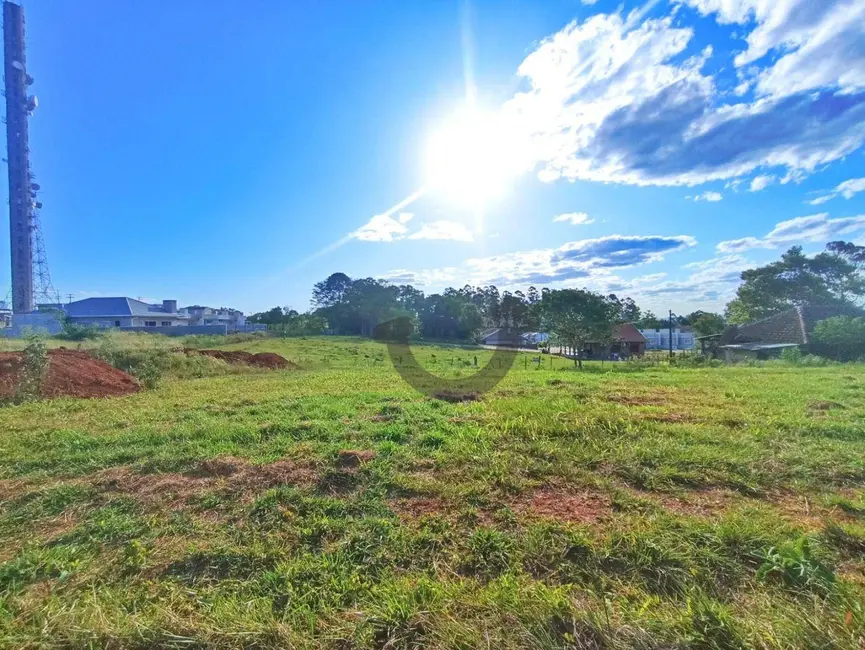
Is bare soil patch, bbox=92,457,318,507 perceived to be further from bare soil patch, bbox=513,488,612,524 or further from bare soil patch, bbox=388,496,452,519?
bare soil patch, bbox=513,488,612,524

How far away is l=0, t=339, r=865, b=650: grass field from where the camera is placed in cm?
188

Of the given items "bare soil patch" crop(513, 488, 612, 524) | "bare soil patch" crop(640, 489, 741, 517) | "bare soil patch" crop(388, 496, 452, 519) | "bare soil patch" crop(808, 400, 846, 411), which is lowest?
"bare soil patch" crop(388, 496, 452, 519)

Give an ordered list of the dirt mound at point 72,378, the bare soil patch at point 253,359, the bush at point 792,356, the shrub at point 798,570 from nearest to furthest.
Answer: the shrub at point 798,570, the dirt mound at point 72,378, the bare soil patch at point 253,359, the bush at point 792,356

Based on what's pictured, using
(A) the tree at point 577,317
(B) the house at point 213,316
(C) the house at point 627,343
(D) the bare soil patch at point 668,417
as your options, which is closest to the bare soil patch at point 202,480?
(D) the bare soil patch at point 668,417

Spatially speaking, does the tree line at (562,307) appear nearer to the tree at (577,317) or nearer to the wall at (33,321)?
the tree at (577,317)

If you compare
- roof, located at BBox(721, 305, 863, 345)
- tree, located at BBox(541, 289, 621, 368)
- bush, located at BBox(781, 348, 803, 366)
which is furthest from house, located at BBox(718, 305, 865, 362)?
tree, located at BBox(541, 289, 621, 368)

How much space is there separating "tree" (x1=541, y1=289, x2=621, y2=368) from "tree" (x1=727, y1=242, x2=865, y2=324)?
2174cm

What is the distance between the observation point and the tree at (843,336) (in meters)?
20.3

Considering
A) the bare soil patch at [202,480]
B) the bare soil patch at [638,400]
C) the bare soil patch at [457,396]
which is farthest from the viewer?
the bare soil patch at [457,396]

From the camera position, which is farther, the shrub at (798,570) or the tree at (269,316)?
the tree at (269,316)

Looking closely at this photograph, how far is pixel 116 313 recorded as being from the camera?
50.1 meters

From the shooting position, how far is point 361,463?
4113 mm

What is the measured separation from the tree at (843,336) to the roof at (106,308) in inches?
2663

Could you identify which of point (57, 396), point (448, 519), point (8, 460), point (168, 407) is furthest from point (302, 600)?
point (57, 396)
